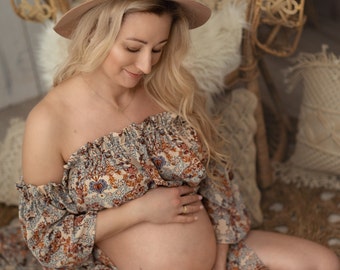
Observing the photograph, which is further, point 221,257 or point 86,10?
point 221,257

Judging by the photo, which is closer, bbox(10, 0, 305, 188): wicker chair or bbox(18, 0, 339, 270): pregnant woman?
bbox(18, 0, 339, 270): pregnant woman

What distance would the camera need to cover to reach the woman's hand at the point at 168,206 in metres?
1.46

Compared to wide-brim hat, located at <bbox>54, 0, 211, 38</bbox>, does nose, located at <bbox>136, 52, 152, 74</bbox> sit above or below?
below

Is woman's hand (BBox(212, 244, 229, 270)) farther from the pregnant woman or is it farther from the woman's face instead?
the woman's face

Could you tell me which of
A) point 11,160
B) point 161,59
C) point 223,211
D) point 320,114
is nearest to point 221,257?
point 223,211

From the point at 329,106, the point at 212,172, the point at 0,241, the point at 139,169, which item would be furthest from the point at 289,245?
the point at 0,241

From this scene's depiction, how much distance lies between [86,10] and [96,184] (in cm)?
44

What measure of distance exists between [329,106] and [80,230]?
124 cm

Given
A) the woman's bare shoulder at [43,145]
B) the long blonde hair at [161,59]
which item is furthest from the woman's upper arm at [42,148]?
the long blonde hair at [161,59]

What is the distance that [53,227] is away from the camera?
1.44m

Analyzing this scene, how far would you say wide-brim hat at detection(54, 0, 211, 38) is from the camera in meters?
1.37

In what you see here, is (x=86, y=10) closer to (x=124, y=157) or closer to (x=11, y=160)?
(x=124, y=157)

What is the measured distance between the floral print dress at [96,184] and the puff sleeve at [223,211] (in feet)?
0.35

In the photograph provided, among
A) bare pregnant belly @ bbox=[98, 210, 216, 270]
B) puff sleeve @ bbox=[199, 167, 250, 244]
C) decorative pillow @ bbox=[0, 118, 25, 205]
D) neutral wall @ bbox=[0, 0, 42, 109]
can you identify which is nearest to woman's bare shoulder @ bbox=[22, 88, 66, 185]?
bare pregnant belly @ bbox=[98, 210, 216, 270]
